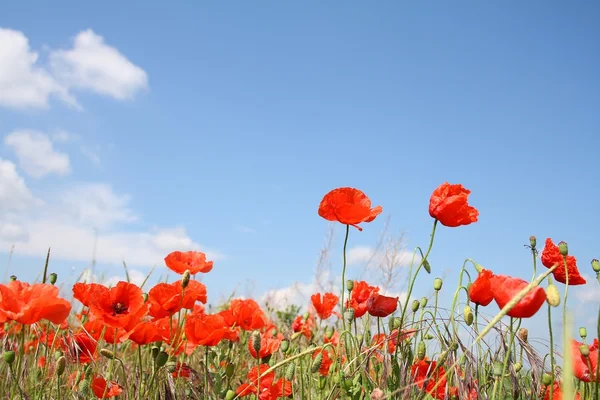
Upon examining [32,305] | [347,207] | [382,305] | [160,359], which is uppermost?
[347,207]

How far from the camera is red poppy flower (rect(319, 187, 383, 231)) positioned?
6.70ft

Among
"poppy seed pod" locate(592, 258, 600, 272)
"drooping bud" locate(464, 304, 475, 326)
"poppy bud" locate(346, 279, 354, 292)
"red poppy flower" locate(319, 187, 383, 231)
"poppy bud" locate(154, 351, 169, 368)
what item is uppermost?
"red poppy flower" locate(319, 187, 383, 231)

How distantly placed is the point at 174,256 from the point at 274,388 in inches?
28.7

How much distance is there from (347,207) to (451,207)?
35cm

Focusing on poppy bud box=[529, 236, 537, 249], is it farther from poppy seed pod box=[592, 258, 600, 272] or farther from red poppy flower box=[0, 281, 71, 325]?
red poppy flower box=[0, 281, 71, 325]

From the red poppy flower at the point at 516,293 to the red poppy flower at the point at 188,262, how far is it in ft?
3.61

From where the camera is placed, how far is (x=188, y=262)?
232cm

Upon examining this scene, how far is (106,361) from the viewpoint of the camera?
295cm

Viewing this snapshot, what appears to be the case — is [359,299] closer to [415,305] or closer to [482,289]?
[415,305]

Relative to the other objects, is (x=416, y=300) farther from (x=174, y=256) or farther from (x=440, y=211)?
(x=174, y=256)

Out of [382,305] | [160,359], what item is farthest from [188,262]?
[382,305]

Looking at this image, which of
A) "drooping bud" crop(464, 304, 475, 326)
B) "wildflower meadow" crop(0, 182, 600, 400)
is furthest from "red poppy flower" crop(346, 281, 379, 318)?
"drooping bud" crop(464, 304, 475, 326)

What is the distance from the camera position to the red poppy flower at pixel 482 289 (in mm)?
1704

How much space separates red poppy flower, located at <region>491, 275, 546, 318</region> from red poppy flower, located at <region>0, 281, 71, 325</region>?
1116mm
